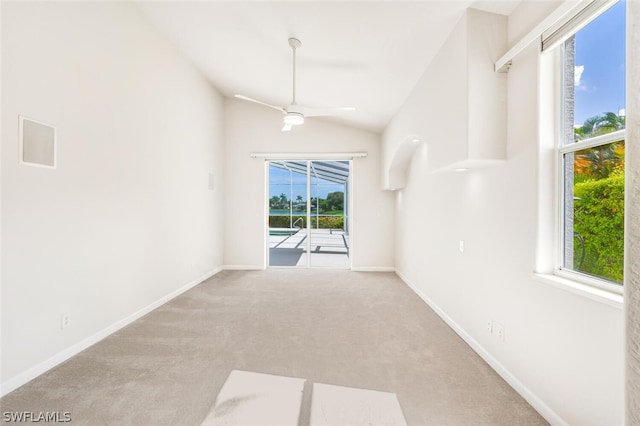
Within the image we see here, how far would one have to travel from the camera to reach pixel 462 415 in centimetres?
180

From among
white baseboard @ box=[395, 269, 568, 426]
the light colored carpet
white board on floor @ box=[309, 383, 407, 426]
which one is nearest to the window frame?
white baseboard @ box=[395, 269, 568, 426]

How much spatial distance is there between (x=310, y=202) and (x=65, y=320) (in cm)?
455

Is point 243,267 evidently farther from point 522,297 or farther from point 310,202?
point 522,297

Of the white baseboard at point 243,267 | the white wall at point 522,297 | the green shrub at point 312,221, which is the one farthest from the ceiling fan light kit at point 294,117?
the white baseboard at point 243,267

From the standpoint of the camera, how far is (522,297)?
2035mm

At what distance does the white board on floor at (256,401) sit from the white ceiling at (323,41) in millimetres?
3179

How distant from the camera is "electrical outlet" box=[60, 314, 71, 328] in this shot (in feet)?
7.86

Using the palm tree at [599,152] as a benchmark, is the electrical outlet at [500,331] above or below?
below

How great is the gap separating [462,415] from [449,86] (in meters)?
2.64

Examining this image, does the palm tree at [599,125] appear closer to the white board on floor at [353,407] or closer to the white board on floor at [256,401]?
the white board on floor at [353,407]

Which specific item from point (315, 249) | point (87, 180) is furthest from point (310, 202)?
point (87, 180)

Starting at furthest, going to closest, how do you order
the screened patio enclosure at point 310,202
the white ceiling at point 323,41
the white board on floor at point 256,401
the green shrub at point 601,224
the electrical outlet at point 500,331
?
the screened patio enclosure at point 310,202 → the white ceiling at point 323,41 → the electrical outlet at point 500,331 → the white board on floor at point 256,401 → the green shrub at point 601,224

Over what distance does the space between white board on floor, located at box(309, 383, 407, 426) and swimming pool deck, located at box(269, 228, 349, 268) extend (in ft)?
13.9

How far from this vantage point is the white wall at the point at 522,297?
1487mm
